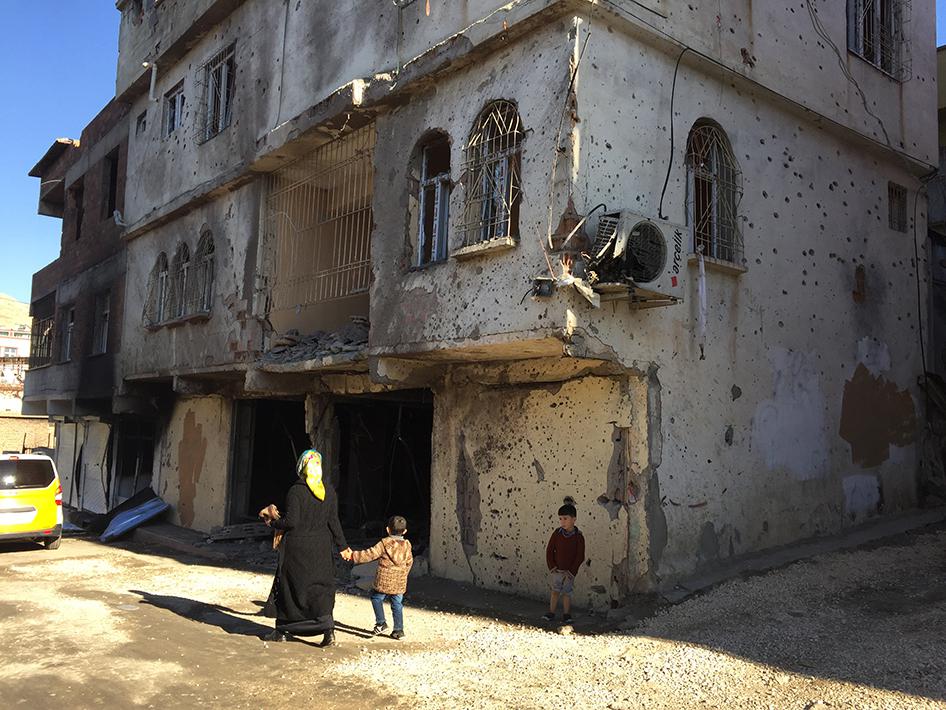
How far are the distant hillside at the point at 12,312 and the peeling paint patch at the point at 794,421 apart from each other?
104217 mm

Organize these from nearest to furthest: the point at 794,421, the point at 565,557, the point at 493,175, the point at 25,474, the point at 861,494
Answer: the point at 565,557, the point at 493,175, the point at 794,421, the point at 861,494, the point at 25,474

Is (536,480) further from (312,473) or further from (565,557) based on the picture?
(312,473)

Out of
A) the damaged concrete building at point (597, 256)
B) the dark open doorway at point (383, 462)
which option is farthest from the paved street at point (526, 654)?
the dark open doorway at point (383, 462)

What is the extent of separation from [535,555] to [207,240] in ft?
28.8

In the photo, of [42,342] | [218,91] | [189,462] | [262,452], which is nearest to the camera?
[218,91]

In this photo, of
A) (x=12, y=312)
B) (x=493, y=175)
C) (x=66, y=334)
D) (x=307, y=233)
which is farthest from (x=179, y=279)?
(x=12, y=312)

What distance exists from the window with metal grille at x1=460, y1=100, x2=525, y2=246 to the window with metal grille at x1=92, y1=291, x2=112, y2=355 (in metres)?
13.1

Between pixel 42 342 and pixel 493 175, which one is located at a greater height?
pixel 493 175

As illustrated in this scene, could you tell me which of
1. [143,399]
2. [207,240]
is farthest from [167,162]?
[143,399]

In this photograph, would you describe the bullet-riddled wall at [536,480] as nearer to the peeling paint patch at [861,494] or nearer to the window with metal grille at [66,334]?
the peeling paint patch at [861,494]

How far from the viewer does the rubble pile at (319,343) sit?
395 inches

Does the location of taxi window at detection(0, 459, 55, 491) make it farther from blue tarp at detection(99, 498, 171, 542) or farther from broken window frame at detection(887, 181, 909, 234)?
broken window frame at detection(887, 181, 909, 234)

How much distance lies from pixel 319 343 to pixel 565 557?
4.98 meters

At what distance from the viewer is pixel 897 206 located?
11664mm
